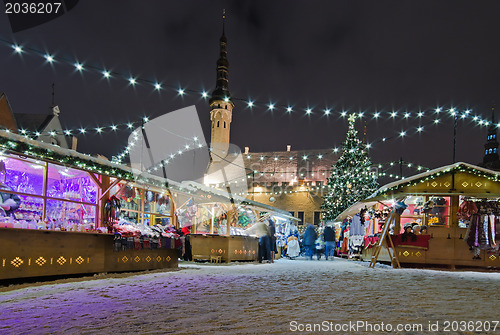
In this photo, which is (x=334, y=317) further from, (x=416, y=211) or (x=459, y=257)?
(x=416, y=211)

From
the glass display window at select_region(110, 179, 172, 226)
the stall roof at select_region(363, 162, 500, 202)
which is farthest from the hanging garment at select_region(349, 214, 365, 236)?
the glass display window at select_region(110, 179, 172, 226)

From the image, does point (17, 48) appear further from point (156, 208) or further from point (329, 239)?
point (329, 239)

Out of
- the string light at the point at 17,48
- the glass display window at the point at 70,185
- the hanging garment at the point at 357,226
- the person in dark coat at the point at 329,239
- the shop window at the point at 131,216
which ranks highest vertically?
the string light at the point at 17,48

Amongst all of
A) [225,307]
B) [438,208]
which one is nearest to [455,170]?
[438,208]

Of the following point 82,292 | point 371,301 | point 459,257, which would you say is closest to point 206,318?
point 371,301

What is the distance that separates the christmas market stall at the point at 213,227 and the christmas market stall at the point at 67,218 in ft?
11.0

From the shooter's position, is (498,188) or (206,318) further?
(498,188)

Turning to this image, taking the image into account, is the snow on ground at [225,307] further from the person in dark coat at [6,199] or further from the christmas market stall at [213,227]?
the christmas market stall at [213,227]

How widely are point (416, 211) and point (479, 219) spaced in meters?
6.42

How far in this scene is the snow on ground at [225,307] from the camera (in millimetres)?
3488

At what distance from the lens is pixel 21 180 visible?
772 cm

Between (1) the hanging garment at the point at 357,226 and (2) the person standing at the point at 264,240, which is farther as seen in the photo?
(1) the hanging garment at the point at 357,226

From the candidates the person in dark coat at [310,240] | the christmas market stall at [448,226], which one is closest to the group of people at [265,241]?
the person in dark coat at [310,240]

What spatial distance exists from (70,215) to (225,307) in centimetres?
592
